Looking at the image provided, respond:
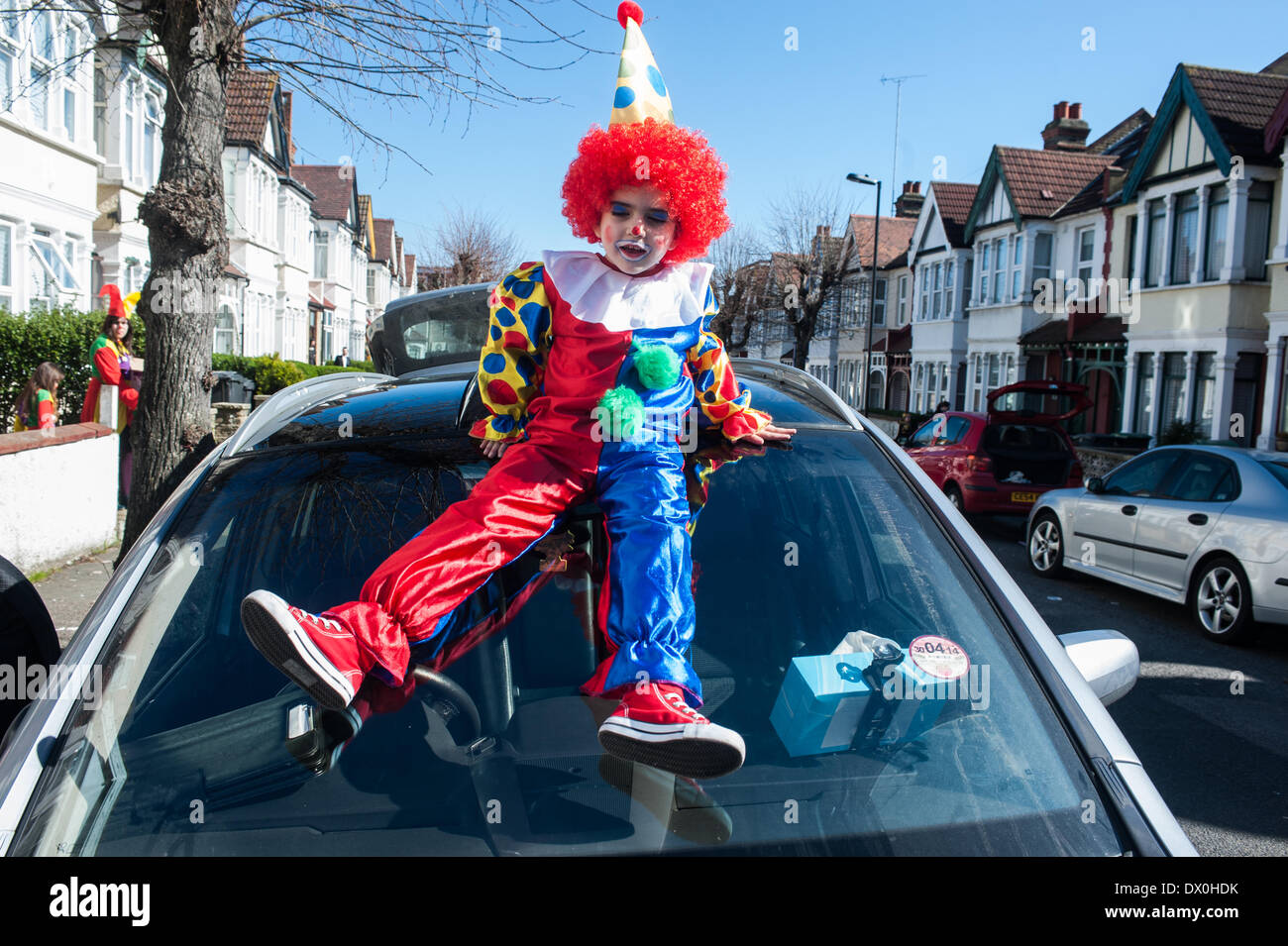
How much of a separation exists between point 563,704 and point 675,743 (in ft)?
1.29

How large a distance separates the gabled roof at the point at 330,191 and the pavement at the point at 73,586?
146ft

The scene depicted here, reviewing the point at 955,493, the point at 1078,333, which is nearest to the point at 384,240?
the point at 1078,333

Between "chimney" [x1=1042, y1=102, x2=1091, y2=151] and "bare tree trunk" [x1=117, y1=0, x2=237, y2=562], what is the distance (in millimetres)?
37249

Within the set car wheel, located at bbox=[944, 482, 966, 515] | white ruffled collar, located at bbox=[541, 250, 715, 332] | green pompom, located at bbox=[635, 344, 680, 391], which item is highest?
white ruffled collar, located at bbox=[541, 250, 715, 332]

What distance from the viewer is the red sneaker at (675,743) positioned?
5.38 ft

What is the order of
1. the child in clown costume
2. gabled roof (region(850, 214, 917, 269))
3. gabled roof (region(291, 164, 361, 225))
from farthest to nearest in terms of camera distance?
gabled roof (region(291, 164, 361, 225)) → gabled roof (region(850, 214, 917, 269)) → the child in clown costume

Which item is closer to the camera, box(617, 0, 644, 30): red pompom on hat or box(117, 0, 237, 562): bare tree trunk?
box(617, 0, 644, 30): red pompom on hat

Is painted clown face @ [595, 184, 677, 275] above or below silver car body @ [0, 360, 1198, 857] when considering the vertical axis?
above

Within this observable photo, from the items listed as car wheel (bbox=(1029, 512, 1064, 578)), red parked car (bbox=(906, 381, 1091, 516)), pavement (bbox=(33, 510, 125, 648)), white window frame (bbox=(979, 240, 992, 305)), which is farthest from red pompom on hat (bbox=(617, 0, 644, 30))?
white window frame (bbox=(979, 240, 992, 305))

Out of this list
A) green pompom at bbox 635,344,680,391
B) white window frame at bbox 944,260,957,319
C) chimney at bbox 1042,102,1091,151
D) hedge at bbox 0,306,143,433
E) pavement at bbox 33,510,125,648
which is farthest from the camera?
white window frame at bbox 944,260,957,319

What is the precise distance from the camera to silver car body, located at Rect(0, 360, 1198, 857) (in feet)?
4.97

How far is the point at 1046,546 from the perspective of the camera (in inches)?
416

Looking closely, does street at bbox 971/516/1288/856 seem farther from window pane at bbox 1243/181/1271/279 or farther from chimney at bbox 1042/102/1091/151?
chimney at bbox 1042/102/1091/151
